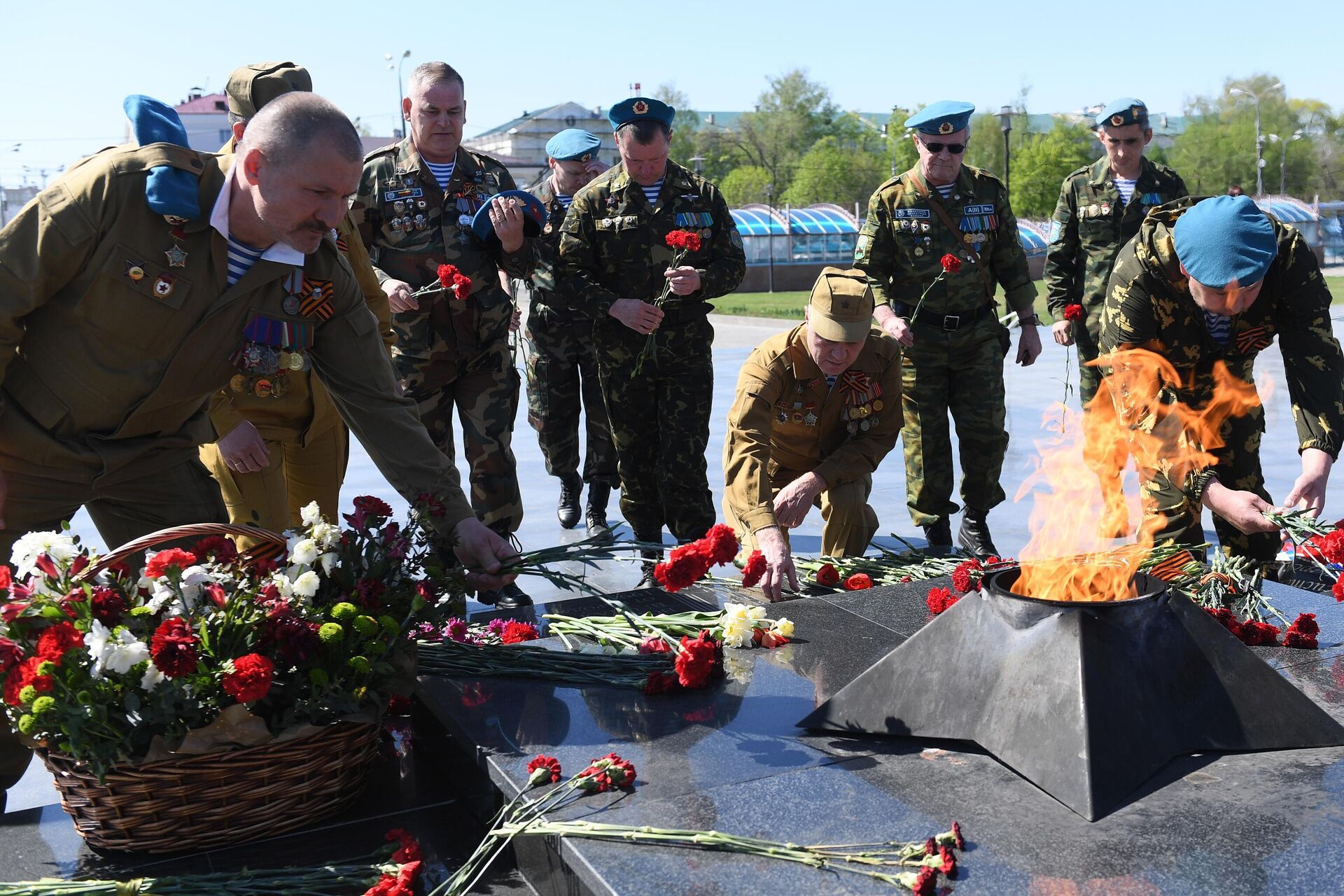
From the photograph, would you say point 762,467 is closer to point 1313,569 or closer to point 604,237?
point 604,237

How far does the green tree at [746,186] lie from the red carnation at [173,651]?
63.1 meters

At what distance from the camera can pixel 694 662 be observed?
317cm

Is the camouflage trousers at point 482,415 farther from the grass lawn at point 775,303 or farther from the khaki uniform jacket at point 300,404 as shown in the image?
the grass lawn at point 775,303

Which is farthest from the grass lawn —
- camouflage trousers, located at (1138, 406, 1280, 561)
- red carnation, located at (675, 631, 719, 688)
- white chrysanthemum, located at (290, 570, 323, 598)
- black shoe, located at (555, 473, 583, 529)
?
white chrysanthemum, located at (290, 570, 323, 598)

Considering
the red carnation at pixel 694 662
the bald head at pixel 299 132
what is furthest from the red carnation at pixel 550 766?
the bald head at pixel 299 132

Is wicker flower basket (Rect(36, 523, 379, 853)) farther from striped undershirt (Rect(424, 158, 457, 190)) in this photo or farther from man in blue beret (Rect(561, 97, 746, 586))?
man in blue beret (Rect(561, 97, 746, 586))

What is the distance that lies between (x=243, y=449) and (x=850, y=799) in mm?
2531

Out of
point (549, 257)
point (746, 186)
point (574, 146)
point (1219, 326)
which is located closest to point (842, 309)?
point (1219, 326)

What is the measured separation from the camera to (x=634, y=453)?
6.05m

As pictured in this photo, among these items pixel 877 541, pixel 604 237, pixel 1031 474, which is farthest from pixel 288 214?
pixel 1031 474

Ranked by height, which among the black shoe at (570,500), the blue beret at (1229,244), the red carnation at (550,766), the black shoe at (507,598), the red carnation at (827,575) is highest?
the blue beret at (1229,244)

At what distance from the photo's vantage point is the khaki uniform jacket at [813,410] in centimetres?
475

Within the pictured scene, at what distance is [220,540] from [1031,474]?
5708 mm

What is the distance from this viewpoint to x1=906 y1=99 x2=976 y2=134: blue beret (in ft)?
20.4
